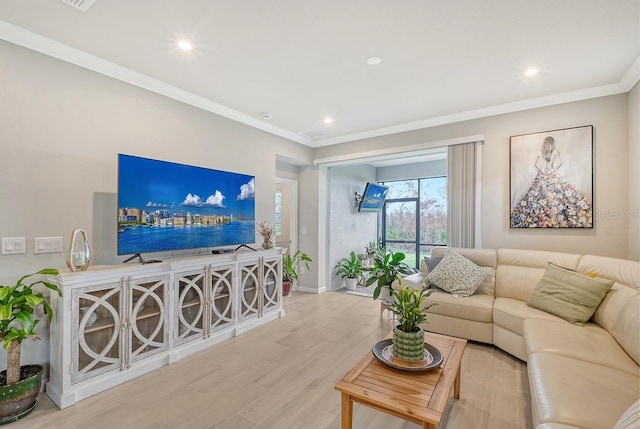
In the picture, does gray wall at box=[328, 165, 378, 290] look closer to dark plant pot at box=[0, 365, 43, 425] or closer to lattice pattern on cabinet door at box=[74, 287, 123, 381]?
lattice pattern on cabinet door at box=[74, 287, 123, 381]

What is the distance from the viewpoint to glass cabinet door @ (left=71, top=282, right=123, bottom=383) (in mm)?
2156

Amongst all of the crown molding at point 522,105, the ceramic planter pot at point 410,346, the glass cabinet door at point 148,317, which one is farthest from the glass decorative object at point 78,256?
the crown molding at point 522,105

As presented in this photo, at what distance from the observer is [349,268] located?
567 centimetres

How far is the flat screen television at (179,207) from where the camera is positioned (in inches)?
103

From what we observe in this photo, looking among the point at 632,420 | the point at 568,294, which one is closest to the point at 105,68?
the point at 632,420

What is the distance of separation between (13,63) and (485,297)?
15.3 feet

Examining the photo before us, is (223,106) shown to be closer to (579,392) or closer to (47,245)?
(47,245)

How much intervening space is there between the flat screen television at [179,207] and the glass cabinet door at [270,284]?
0.40m

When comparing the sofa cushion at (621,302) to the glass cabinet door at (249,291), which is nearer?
the sofa cushion at (621,302)

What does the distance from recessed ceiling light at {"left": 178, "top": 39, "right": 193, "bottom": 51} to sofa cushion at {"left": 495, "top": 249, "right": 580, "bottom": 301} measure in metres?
3.81

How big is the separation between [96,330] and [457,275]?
11.2ft

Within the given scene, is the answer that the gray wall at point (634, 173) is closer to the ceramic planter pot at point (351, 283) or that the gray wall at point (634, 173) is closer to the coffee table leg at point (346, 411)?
the coffee table leg at point (346, 411)

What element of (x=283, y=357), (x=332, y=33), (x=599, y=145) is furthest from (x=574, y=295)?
(x=332, y=33)

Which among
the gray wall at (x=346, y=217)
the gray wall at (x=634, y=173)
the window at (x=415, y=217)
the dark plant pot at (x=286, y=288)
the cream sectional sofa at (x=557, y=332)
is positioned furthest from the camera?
the window at (x=415, y=217)
